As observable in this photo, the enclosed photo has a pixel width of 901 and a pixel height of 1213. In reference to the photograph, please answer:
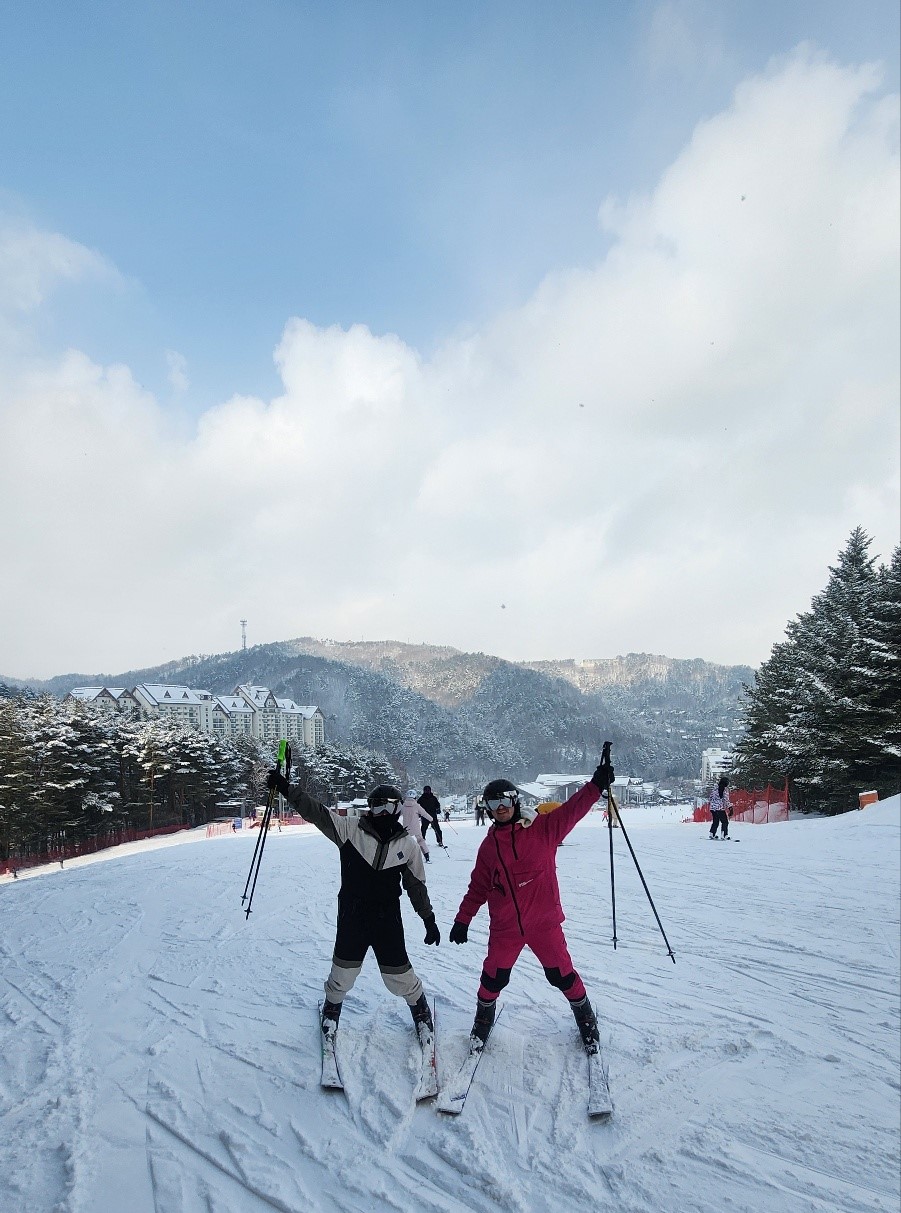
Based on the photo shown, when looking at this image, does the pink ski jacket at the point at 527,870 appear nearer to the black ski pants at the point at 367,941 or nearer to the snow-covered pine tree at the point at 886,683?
the black ski pants at the point at 367,941

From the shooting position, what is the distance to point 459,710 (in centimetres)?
14925

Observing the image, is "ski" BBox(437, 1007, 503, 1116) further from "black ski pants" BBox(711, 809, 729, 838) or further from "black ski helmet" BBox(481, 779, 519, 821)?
"black ski pants" BBox(711, 809, 729, 838)

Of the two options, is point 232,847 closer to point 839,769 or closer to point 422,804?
point 422,804

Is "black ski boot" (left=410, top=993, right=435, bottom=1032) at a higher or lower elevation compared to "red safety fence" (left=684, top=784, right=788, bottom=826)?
higher

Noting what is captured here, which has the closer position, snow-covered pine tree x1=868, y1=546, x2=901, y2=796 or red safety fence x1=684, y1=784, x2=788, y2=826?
snow-covered pine tree x1=868, y1=546, x2=901, y2=796

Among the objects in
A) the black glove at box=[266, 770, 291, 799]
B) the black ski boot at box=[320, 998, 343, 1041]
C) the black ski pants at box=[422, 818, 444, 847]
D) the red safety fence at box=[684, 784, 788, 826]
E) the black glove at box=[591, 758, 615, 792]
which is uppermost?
the black glove at box=[591, 758, 615, 792]

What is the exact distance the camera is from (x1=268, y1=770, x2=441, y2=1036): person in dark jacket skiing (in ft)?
12.8

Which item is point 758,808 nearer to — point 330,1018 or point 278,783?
point 330,1018

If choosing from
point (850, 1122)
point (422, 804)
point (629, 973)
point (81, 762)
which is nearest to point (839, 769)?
point (422, 804)

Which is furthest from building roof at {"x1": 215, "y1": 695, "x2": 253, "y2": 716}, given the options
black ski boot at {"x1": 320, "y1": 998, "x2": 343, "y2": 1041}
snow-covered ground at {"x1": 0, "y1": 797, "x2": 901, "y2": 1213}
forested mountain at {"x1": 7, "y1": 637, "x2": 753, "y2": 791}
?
black ski boot at {"x1": 320, "y1": 998, "x2": 343, "y2": 1041}

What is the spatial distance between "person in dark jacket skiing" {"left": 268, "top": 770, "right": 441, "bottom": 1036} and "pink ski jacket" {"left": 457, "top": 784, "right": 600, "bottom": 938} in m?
0.45

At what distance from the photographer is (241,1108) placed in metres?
3.61

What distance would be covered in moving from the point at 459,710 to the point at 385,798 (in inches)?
5796

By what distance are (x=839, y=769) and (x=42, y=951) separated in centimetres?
2293
